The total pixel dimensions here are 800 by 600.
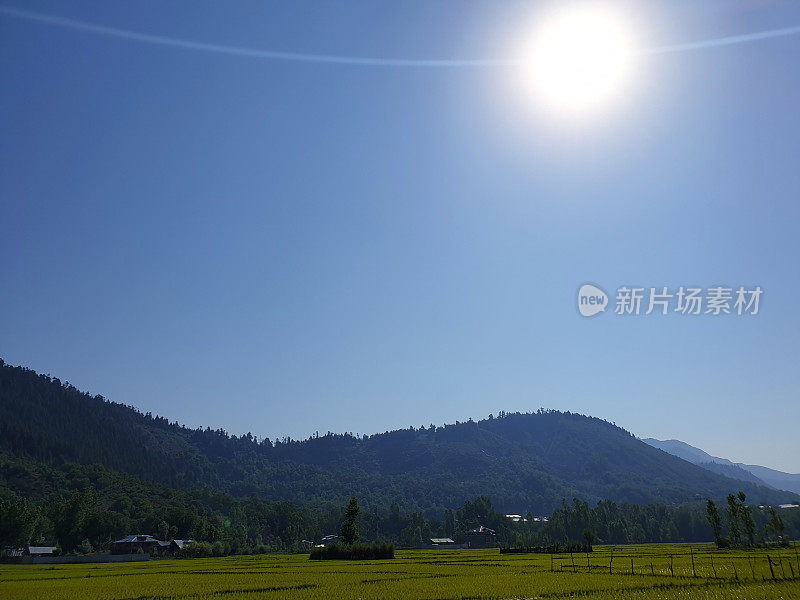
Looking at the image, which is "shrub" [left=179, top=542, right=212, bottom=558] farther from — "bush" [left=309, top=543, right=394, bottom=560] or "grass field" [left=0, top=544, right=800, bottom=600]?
"grass field" [left=0, top=544, right=800, bottom=600]

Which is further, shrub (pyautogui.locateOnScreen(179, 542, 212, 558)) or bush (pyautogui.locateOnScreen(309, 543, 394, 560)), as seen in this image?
shrub (pyautogui.locateOnScreen(179, 542, 212, 558))

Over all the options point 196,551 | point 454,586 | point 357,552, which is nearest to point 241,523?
point 196,551

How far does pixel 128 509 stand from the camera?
165 meters

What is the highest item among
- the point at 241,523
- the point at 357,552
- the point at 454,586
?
the point at 454,586

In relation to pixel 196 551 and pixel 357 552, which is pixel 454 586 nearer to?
pixel 357 552

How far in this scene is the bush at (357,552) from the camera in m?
83.8

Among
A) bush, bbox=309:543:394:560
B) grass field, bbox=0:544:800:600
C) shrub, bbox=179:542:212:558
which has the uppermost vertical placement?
grass field, bbox=0:544:800:600

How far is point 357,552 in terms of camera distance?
275 ft

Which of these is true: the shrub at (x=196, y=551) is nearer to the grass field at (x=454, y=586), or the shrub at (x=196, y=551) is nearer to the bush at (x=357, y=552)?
the bush at (x=357, y=552)

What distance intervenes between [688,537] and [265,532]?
13847 centimetres

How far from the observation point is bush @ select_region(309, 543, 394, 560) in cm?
8375

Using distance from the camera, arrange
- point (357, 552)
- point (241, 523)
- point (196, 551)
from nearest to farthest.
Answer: point (357, 552), point (196, 551), point (241, 523)

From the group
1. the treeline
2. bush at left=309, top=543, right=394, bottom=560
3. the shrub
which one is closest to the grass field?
bush at left=309, top=543, right=394, bottom=560

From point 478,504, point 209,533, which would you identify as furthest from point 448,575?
point 478,504
